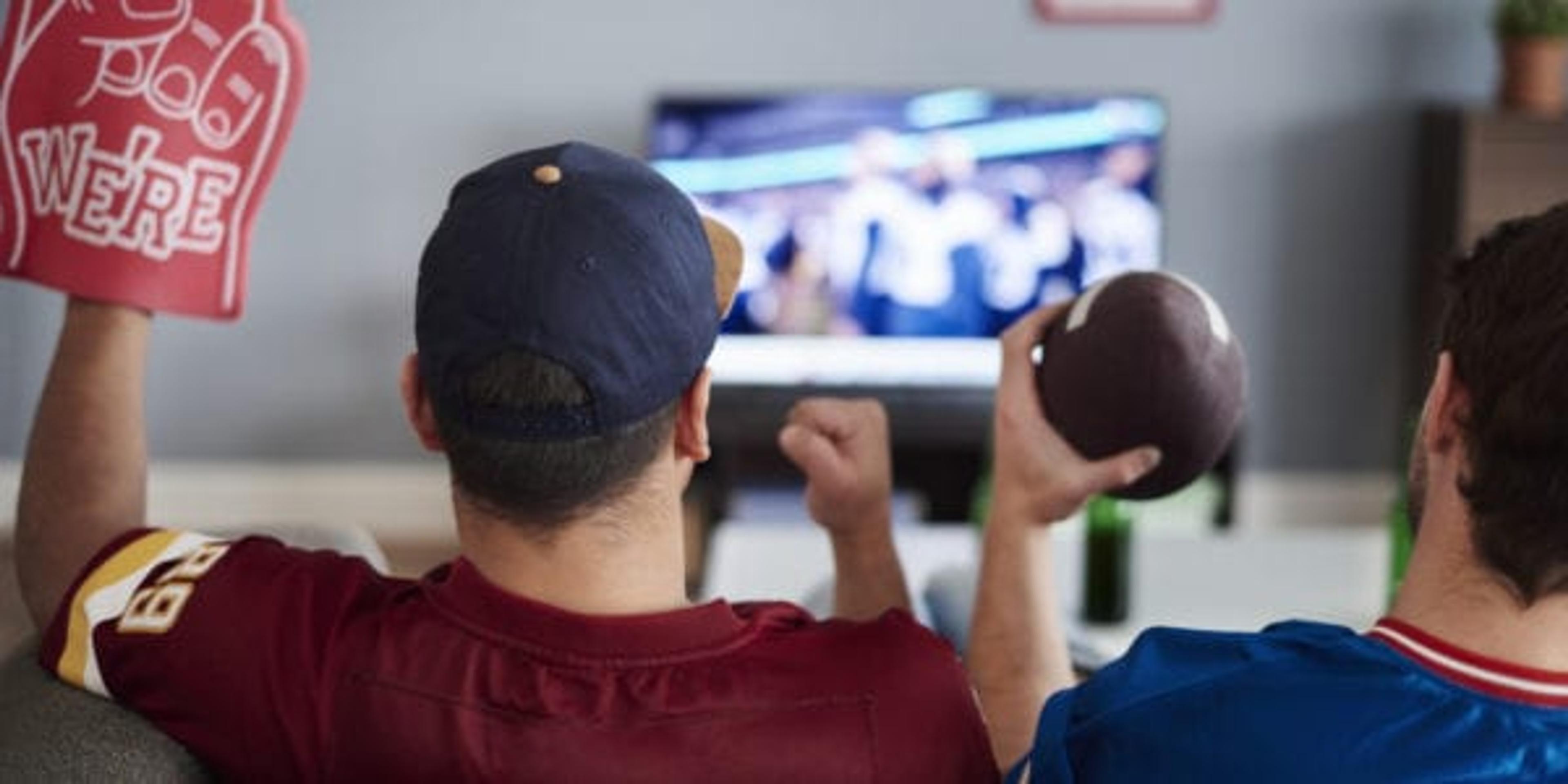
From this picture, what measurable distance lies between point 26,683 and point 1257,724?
2.44 ft

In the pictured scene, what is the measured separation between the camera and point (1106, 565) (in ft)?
8.91

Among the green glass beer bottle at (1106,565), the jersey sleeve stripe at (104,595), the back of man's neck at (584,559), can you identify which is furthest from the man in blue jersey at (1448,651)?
the green glass beer bottle at (1106,565)

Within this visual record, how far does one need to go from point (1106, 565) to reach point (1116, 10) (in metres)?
2.47

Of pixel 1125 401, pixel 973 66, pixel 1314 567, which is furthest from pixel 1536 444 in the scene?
pixel 973 66

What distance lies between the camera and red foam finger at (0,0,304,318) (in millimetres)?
1409

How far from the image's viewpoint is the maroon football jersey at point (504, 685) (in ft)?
3.82

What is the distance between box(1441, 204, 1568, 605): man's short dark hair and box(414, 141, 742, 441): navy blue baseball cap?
443 millimetres

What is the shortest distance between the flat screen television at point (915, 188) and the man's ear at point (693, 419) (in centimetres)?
346

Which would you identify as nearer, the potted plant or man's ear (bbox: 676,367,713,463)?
man's ear (bbox: 676,367,713,463)

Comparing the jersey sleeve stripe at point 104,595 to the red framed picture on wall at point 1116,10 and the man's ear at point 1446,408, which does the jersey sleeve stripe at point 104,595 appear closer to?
the man's ear at point 1446,408

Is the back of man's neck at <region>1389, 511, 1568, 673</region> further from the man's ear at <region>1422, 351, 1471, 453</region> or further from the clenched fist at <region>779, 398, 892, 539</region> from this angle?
the clenched fist at <region>779, 398, 892, 539</region>

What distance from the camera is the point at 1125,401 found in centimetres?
149

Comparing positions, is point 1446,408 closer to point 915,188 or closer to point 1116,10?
point 915,188

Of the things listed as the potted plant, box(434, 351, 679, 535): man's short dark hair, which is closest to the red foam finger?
box(434, 351, 679, 535): man's short dark hair
